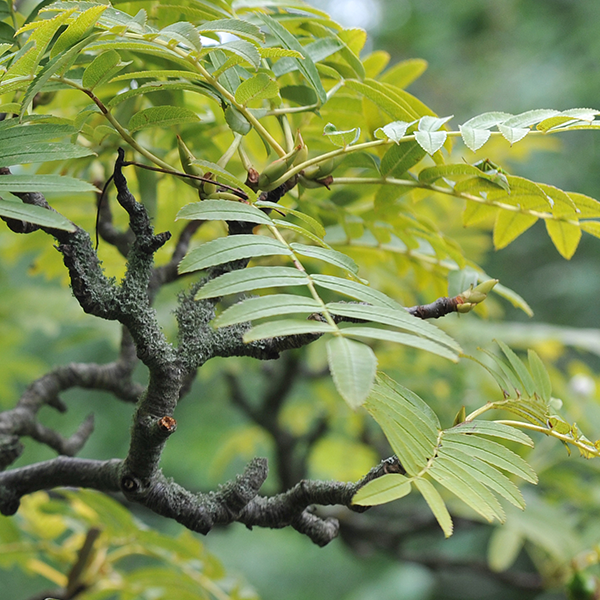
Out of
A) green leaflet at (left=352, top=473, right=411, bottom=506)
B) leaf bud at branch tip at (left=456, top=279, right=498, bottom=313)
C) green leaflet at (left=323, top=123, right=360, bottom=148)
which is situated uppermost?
green leaflet at (left=323, top=123, right=360, bottom=148)

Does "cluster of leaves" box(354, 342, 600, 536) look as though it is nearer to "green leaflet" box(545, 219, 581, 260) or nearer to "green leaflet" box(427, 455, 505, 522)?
"green leaflet" box(427, 455, 505, 522)

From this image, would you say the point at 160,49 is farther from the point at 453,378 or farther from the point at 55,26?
the point at 453,378

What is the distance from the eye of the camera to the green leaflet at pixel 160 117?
0.33m

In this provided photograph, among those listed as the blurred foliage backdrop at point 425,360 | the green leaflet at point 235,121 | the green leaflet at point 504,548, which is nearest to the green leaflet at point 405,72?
the green leaflet at point 235,121

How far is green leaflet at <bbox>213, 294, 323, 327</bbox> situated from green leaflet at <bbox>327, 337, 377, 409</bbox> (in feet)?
0.09

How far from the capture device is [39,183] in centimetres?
27

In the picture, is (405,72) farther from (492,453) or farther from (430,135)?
(492,453)

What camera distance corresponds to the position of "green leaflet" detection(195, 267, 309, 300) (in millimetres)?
260

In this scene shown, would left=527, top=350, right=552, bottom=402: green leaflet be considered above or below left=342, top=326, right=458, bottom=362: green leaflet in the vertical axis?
below

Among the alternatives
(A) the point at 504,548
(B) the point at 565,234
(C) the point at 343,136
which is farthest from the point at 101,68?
(A) the point at 504,548

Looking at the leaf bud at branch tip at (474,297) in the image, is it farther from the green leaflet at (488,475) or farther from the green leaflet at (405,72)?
the green leaflet at (405,72)

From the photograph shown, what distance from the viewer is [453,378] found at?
1168 millimetres

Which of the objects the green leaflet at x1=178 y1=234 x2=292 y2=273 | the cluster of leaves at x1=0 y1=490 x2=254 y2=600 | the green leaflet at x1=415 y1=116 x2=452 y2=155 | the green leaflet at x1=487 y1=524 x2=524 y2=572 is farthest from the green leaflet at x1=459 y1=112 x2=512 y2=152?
the green leaflet at x1=487 y1=524 x2=524 y2=572

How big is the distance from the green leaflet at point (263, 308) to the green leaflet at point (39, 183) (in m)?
0.09
